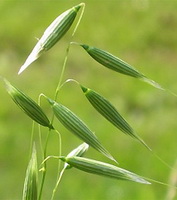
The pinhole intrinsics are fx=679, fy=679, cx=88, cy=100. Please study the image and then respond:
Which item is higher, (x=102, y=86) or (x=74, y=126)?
(x=102, y=86)

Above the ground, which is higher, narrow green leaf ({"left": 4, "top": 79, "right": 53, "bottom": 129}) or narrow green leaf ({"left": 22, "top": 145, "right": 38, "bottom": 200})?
narrow green leaf ({"left": 4, "top": 79, "right": 53, "bottom": 129})

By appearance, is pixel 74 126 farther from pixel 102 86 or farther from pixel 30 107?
pixel 102 86

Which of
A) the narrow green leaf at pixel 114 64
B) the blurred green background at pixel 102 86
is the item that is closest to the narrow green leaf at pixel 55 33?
the narrow green leaf at pixel 114 64

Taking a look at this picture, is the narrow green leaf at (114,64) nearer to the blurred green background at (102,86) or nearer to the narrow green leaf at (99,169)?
the narrow green leaf at (99,169)

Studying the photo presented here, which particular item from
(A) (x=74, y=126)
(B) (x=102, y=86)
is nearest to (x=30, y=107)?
(A) (x=74, y=126)

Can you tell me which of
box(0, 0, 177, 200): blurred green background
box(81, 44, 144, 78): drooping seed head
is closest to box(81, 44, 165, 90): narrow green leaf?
box(81, 44, 144, 78): drooping seed head

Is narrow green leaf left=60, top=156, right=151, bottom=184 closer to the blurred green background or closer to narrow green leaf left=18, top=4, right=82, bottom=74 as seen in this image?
narrow green leaf left=18, top=4, right=82, bottom=74
